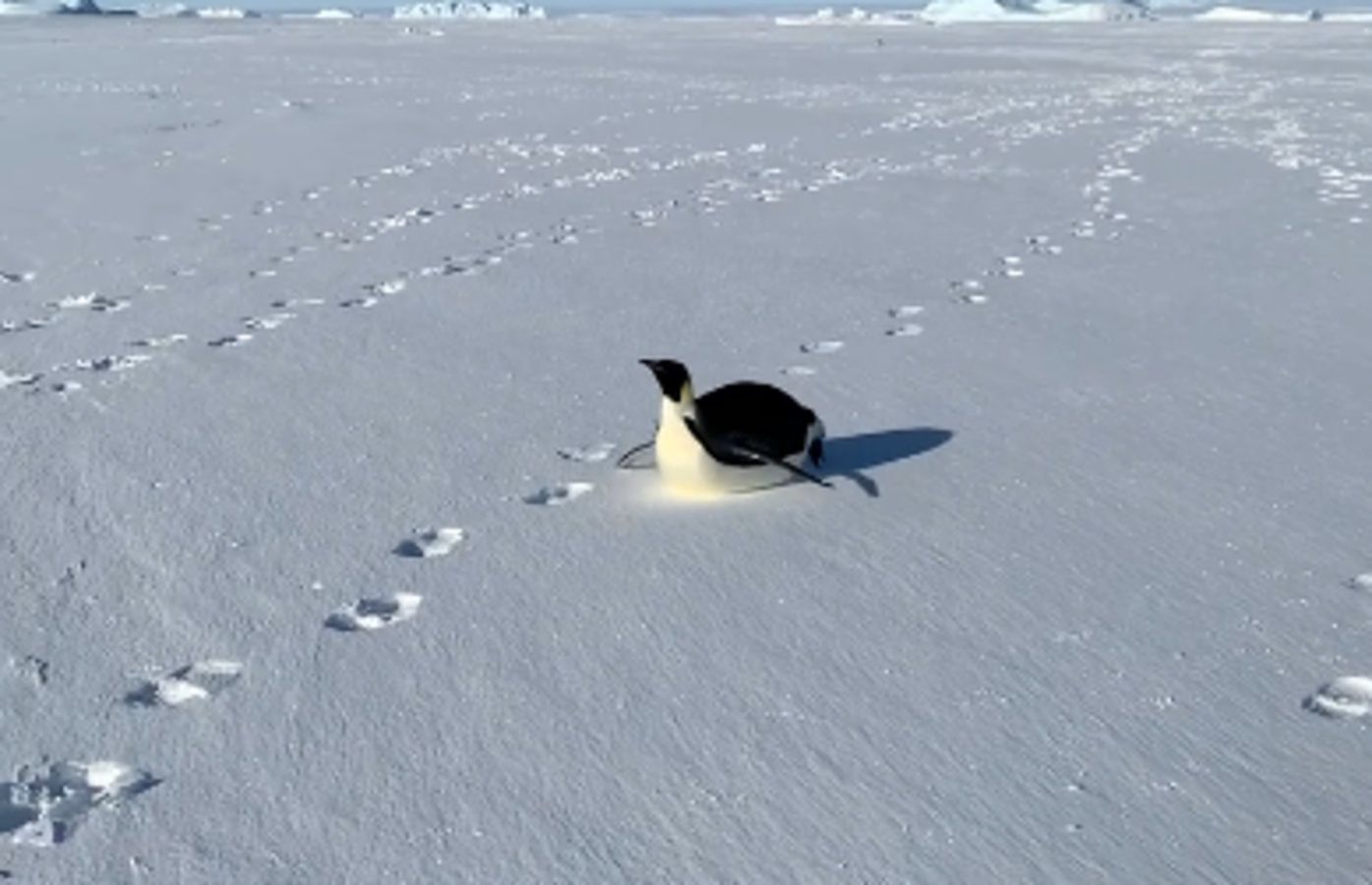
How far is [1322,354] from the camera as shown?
455 centimetres

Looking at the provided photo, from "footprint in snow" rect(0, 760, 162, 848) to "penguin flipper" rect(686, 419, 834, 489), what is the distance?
140 cm

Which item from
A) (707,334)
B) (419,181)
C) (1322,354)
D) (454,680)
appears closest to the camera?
(454,680)

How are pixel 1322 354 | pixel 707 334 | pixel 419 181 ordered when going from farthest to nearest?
pixel 419 181 < pixel 707 334 < pixel 1322 354

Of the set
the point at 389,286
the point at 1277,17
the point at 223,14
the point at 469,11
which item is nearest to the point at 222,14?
the point at 223,14

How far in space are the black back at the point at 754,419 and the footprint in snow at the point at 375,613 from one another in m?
0.80

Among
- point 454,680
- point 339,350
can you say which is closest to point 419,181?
point 339,350

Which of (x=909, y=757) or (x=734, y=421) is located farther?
(x=734, y=421)

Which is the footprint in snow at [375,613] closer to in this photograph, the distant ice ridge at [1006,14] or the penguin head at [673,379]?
the penguin head at [673,379]

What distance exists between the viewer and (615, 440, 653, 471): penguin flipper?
11.3ft

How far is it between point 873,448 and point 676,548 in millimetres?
852

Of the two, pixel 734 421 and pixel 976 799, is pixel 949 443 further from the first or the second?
pixel 976 799

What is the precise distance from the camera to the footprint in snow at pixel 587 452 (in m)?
3.62

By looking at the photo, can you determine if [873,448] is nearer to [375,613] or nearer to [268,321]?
[375,613]

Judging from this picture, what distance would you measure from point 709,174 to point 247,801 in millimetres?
7118
